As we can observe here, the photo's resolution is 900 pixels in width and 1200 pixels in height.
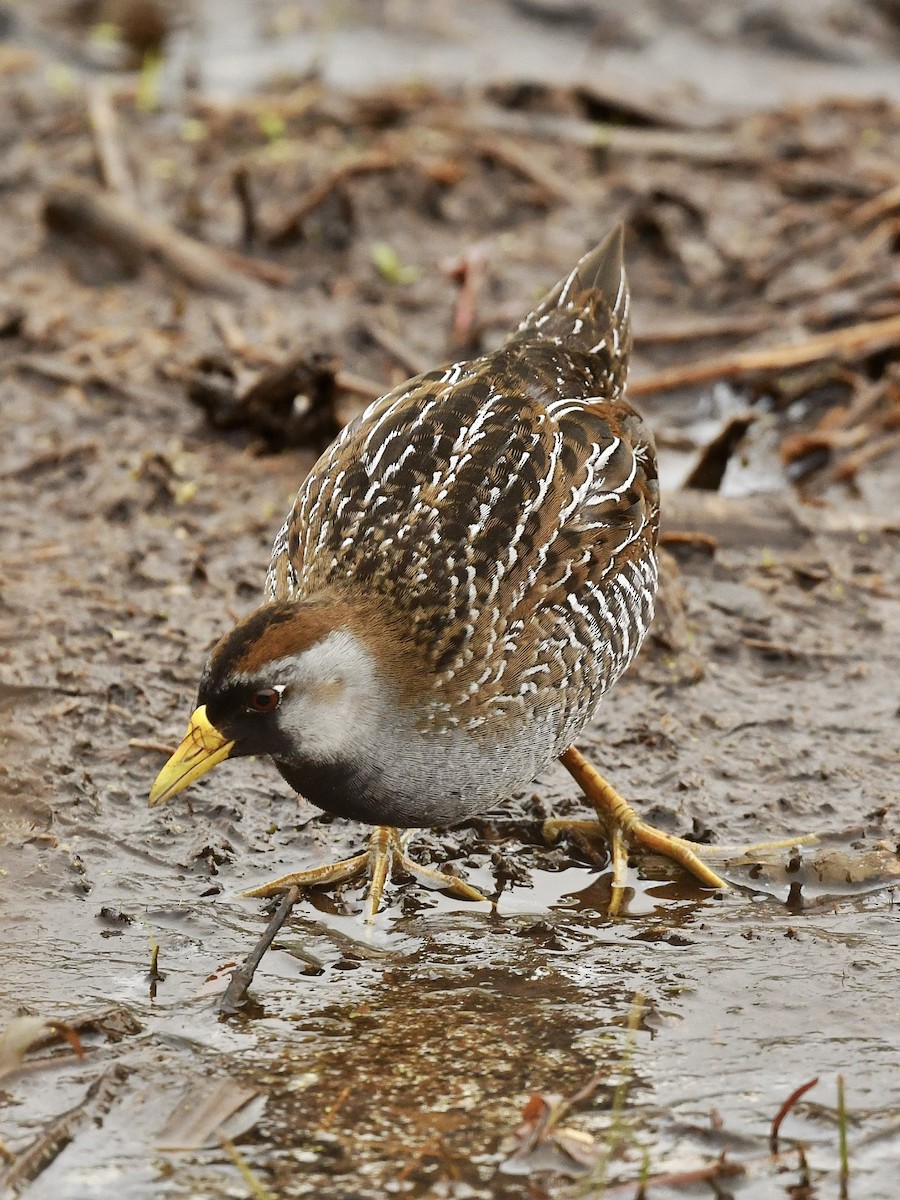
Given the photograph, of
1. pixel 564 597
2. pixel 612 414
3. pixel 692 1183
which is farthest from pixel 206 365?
pixel 692 1183

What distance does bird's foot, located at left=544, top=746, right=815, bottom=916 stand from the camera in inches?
212

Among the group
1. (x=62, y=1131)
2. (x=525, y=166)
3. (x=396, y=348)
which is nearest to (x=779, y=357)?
(x=396, y=348)

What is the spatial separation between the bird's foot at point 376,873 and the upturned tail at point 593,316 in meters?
1.84

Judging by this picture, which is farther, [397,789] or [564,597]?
[564,597]

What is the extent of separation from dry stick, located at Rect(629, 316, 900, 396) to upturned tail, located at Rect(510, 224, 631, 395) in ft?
6.23

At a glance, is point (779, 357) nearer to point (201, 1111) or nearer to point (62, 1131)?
point (201, 1111)

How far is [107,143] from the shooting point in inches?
384

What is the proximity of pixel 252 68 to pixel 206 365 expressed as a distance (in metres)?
4.84

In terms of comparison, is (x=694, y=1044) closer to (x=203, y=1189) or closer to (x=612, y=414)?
(x=203, y=1189)

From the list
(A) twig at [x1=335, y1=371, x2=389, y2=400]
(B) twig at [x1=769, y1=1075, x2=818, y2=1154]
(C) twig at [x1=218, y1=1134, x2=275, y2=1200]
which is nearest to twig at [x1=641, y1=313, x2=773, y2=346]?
(A) twig at [x1=335, y1=371, x2=389, y2=400]

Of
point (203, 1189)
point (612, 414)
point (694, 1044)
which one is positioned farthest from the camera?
point (612, 414)

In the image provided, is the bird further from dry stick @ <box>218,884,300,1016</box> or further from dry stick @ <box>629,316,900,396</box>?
dry stick @ <box>629,316,900,396</box>

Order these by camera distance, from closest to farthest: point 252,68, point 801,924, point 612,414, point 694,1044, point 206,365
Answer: point 694,1044 → point 801,924 → point 612,414 → point 206,365 → point 252,68

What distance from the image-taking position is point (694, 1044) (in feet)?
14.7
